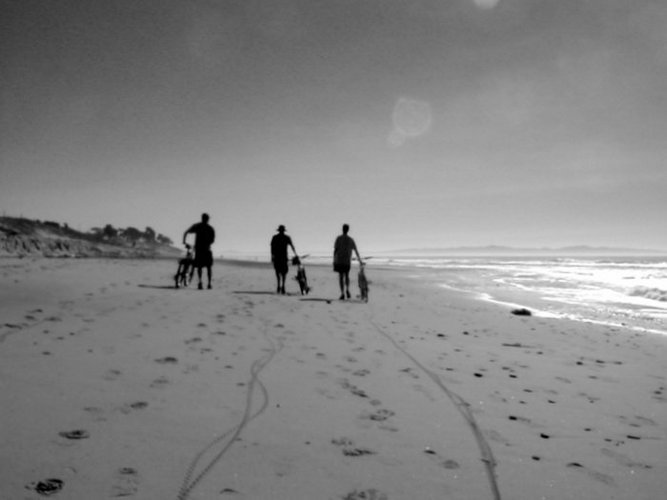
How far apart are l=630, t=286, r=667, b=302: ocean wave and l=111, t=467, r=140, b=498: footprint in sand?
18.7m

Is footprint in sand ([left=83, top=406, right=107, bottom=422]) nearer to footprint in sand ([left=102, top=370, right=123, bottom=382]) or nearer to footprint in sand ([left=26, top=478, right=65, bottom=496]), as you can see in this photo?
footprint in sand ([left=102, top=370, right=123, bottom=382])

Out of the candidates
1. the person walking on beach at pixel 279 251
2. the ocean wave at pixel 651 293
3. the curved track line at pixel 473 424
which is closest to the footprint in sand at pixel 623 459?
the curved track line at pixel 473 424

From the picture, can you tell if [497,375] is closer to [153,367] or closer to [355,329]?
[355,329]

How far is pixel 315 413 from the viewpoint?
3652mm

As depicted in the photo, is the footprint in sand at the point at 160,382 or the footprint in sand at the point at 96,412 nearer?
the footprint in sand at the point at 96,412

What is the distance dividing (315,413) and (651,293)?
1819cm

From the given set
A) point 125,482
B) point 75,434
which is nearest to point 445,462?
point 125,482

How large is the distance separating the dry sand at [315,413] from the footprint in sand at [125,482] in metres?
0.01

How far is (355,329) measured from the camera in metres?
7.88

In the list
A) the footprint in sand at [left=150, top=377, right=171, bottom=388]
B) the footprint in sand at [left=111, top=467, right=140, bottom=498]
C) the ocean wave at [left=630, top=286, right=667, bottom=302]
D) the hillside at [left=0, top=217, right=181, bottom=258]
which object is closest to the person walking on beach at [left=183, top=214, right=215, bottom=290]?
the footprint in sand at [left=150, top=377, right=171, bottom=388]

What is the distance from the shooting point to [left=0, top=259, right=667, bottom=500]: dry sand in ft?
8.33

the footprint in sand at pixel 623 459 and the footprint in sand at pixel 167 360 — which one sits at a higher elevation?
the footprint in sand at pixel 167 360

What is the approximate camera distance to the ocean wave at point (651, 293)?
50.2 ft

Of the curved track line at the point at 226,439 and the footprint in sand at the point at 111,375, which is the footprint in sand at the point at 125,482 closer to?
the curved track line at the point at 226,439
